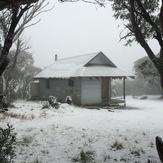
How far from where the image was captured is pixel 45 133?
26.4ft

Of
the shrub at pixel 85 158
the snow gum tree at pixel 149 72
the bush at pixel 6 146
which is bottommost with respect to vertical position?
the shrub at pixel 85 158

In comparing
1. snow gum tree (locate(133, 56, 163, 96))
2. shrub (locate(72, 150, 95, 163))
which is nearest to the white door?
snow gum tree (locate(133, 56, 163, 96))

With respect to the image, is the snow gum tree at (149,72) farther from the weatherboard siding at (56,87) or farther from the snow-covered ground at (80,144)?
the weatherboard siding at (56,87)

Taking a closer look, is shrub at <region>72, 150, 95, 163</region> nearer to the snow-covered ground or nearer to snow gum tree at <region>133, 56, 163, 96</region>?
the snow-covered ground

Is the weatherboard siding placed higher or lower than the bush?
higher

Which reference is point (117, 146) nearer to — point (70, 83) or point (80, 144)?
Answer: point (80, 144)

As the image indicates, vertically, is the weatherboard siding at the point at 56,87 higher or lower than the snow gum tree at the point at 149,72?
lower

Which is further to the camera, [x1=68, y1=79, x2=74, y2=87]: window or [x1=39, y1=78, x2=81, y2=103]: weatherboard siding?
[x1=68, y1=79, x2=74, y2=87]: window

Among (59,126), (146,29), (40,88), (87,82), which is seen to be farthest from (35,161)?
(40,88)

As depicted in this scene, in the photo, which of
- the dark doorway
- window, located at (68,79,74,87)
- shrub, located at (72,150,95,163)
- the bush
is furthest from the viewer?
the dark doorway

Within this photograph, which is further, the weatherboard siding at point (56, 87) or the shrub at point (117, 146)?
the weatherboard siding at point (56, 87)

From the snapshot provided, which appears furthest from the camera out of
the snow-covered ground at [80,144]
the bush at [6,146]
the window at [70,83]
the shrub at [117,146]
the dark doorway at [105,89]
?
the dark doorway at [105,89]

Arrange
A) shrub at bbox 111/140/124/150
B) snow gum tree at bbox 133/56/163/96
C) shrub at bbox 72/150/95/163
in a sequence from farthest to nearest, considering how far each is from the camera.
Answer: snow gum tree at bbox 133/56/163/96 → shrub at bbox 111/140/124/150 → shrub at bbox 72/150/95/163

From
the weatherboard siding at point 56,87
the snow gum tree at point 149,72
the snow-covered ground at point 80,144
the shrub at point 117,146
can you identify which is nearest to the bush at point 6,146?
the snow-covered ground at point 80,144
